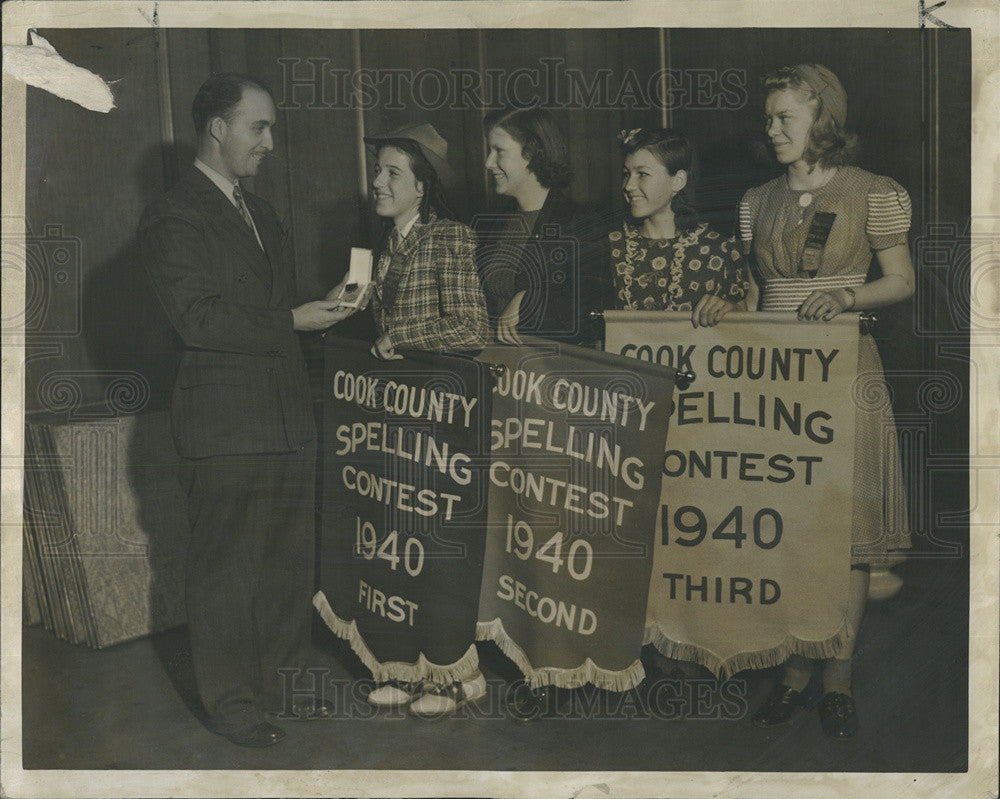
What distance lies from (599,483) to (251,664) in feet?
3.99

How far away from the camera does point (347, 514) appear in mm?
2904

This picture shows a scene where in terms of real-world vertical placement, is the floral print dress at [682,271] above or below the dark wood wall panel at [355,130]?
below

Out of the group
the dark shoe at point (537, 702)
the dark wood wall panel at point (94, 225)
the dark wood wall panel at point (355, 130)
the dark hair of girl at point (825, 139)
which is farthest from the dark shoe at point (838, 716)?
the dark wood wall panel at point (94, 225)

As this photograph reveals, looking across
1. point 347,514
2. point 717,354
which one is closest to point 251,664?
point 347,514

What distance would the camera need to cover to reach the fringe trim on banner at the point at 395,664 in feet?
9.52

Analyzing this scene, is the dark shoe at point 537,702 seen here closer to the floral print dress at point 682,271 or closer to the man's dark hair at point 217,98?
the floral print dress at point 682,271

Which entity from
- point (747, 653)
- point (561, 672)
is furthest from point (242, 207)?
point (747, 653)

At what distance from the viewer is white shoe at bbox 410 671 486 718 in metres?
2.90

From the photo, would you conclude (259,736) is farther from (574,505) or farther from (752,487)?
(752,487)

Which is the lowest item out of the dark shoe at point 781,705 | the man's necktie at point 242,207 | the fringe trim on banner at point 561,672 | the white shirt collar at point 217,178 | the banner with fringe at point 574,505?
the dark shoe at point 781,705

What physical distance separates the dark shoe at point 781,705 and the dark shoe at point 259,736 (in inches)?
59.0

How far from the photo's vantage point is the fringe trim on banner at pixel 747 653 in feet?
9.38

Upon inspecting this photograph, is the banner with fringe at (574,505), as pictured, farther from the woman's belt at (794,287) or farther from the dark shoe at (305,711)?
the dark shoe at (305,711)

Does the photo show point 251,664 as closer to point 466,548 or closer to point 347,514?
point 347,514
